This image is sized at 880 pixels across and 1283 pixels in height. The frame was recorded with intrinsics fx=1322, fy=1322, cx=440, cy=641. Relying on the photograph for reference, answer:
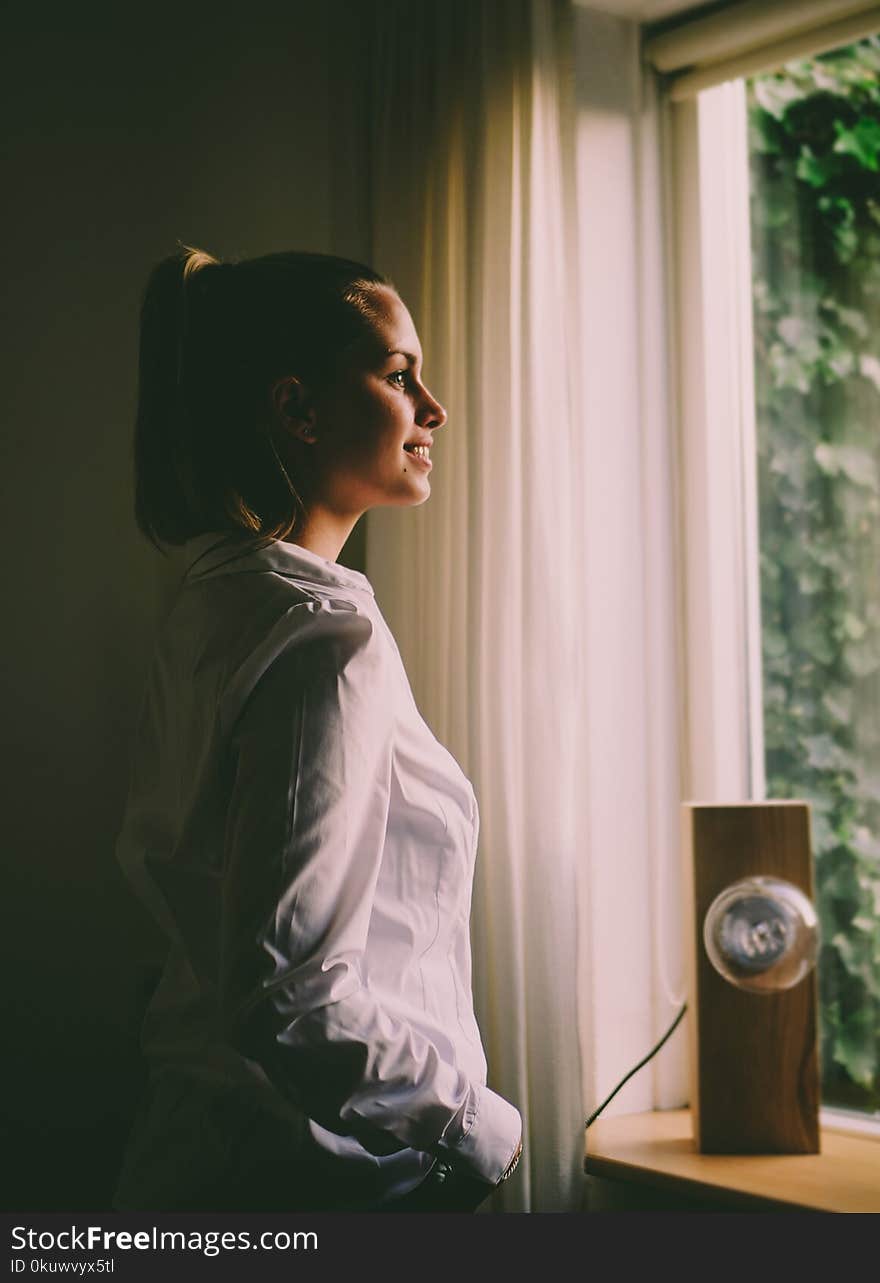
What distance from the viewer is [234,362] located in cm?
128

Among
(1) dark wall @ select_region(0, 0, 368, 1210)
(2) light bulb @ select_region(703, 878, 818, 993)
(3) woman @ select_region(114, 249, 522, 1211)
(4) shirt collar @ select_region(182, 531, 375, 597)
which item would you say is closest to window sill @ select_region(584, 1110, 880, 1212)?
(2) light bulb @ select_region(703, 878, 818, 993)

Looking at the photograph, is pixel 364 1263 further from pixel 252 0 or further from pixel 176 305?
pixel 252 0

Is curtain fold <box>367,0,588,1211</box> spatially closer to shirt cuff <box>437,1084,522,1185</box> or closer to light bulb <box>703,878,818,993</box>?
light bulb <box>703,878,818,993</box>

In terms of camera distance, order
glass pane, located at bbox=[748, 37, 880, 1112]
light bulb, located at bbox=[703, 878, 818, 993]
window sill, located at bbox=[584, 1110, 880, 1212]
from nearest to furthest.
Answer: window sill, located at bbox=[584, 1110, 880, 1212] < light bulb, located at bbox=[703, 878, 818, 993] < glass pane, located at bbox=[748, 37, 880, 1112]

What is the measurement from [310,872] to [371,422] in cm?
50

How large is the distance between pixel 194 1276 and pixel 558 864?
72 centimetres

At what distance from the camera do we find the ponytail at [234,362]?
128cm

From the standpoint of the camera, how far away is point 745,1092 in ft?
5.95

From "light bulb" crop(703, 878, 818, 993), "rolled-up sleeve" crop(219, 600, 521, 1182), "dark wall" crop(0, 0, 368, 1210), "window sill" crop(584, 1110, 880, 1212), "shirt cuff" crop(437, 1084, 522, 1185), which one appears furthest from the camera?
"dark wall" crop(0, 0, 368, 1210)

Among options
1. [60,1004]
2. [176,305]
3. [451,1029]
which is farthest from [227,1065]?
[60,1004]

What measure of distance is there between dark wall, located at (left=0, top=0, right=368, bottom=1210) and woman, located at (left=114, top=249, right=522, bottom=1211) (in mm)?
684

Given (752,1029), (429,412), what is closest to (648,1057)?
(752,1029)

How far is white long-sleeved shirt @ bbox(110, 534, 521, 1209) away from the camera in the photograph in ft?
3.32

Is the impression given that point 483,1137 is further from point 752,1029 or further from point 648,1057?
point 648,1057
